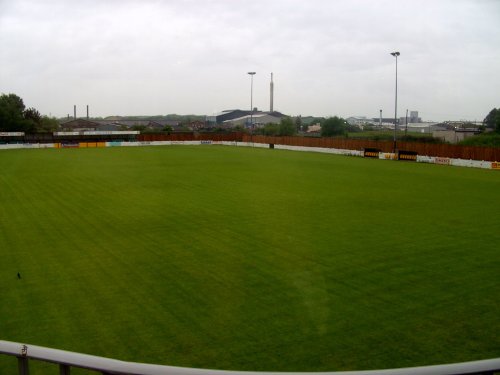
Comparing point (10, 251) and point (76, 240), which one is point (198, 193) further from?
point (10, 251)

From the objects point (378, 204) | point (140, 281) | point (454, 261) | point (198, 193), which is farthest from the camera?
point (198, 193)

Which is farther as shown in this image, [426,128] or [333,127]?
[426,128]

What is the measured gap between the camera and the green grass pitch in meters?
7.37

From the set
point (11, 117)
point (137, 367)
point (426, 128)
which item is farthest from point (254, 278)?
point (426, 128)

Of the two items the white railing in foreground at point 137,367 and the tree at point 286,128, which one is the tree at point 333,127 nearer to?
the tree at point 286,128

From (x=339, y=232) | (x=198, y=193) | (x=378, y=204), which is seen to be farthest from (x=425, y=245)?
(x=198, y=193)

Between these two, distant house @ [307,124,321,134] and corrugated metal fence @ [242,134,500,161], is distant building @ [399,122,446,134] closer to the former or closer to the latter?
distant house @ [307,124,321,134]

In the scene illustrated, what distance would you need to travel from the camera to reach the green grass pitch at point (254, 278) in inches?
290

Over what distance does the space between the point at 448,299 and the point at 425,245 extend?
4.50m

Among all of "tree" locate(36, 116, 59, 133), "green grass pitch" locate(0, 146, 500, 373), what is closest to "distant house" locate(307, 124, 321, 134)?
"tree" locate(36, 116, 59, 133)

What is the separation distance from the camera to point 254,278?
1062cm

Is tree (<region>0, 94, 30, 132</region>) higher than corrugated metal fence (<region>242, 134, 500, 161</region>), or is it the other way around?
tree (<region>0, 94, 30, 132</region>)

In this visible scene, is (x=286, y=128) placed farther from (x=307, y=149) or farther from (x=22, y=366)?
(x=22, y=366)

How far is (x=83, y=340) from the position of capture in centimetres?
755
